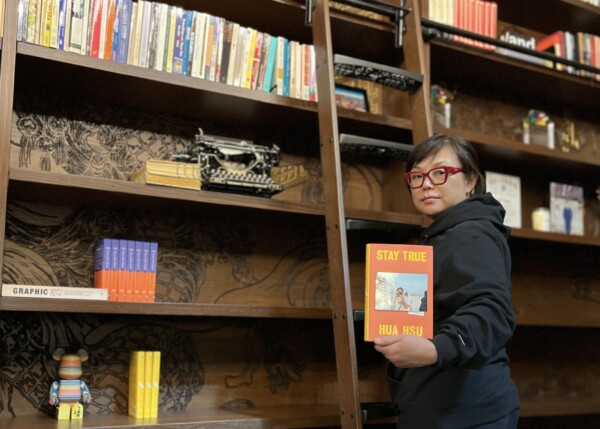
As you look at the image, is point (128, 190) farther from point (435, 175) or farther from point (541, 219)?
point (541, 219)

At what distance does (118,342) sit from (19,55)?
3.07 feet

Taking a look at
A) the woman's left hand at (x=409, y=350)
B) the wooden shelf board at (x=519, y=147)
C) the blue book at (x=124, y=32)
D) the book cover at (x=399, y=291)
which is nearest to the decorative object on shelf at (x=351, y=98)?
the wooden shelf board at (x=519, y=147)

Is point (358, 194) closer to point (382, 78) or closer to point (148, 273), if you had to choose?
point (382, 78)

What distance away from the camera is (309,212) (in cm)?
227

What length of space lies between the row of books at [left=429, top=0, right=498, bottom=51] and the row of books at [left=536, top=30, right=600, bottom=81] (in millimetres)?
312

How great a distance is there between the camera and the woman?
1340 mm

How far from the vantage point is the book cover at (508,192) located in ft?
9.29

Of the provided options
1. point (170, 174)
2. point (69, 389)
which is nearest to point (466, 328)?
point (170, 174)

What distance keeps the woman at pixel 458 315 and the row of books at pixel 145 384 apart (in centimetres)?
78

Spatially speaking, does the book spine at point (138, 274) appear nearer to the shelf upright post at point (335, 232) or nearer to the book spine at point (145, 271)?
the book spine at point (145, 271)

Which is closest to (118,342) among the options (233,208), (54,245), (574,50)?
(54,245)

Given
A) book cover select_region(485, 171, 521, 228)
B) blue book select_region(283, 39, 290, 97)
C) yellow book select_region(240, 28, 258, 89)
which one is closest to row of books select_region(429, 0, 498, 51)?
book cover select_region(485, 171, 521, 228)

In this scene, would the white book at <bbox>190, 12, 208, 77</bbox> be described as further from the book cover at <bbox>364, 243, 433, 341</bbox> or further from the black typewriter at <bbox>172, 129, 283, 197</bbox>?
the book cover at <bbox>364, 243, 433, 341</bbox>

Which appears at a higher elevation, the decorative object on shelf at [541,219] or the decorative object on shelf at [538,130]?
the decorative object on shelf at [538,130]
